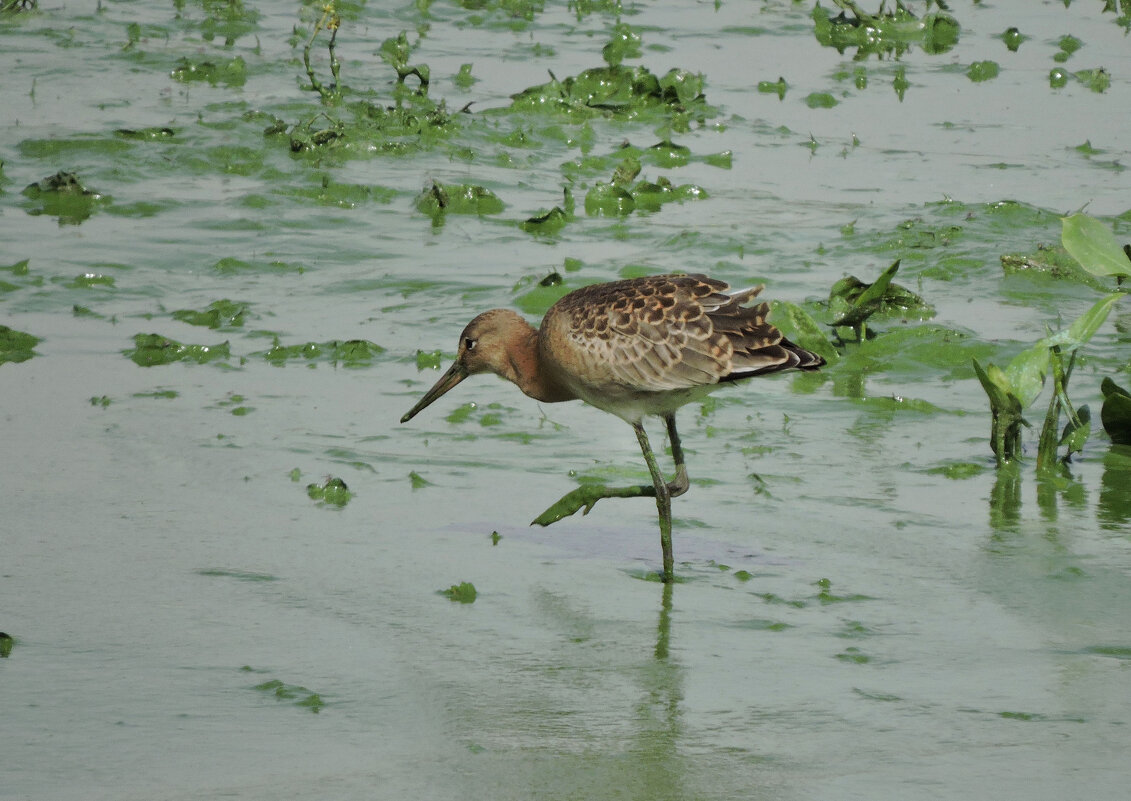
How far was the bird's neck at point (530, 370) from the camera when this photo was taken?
20.9 feet

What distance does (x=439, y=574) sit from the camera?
5.71 metres

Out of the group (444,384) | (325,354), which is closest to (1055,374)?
(444,384)

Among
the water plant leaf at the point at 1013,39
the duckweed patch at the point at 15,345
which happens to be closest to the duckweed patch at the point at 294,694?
the duckweed patch at the point at 15,345

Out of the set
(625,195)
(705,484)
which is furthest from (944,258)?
(705,484)

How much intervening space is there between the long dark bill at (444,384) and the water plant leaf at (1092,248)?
2.40 meters

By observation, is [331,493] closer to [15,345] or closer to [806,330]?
[15,345]

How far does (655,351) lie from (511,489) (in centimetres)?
99

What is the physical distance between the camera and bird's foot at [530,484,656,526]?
5.94 metres

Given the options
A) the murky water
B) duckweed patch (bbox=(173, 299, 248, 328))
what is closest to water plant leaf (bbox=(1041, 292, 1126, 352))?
the murky water

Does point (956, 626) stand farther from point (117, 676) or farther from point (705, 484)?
point (117, 676)

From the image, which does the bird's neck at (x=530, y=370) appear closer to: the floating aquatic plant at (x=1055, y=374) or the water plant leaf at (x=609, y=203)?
the floating aquatic plant at (x=1055, y=374)

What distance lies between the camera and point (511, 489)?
6.55 metres

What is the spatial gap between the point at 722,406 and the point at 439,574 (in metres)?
2.35

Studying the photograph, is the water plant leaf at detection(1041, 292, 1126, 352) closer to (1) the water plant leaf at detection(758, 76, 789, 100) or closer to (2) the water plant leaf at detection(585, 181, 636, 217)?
(2) the water plant leaf at detection(585, 181, 636, 217)
